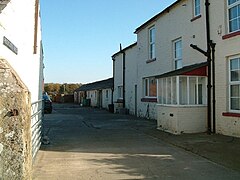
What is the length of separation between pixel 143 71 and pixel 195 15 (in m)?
8.86

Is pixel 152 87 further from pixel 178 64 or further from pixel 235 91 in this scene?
pixel 235 91

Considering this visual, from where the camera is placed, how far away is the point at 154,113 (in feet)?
70.7

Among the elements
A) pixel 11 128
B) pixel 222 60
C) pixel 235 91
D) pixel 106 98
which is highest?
pixel 222 60

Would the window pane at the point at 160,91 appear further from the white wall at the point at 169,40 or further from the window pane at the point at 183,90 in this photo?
the window pane at the point at 183,90

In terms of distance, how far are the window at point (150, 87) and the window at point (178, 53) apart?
3814 mm

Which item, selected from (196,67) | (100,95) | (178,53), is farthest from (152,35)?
(100,95)

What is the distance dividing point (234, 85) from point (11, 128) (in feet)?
36.9

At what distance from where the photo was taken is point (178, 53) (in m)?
18.3

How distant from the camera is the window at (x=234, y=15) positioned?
41.4ft

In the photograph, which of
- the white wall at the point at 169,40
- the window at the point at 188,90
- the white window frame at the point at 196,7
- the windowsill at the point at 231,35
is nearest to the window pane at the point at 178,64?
the white wall at the point at 169,40

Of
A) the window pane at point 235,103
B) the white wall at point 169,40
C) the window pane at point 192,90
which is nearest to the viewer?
the window pane at point 235,103

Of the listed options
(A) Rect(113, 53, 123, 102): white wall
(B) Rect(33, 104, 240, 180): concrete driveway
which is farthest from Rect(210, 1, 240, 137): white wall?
(A) Rect(113, 53, 123, 102): white wall

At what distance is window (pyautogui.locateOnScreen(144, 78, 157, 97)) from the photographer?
2231 cm

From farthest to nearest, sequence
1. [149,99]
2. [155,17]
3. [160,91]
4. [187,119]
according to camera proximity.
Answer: [149,99], [155,17], [160,91], [187,119]
